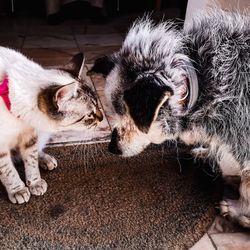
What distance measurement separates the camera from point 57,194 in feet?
6.35

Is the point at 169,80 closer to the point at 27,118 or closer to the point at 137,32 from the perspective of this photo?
the point at 137,32

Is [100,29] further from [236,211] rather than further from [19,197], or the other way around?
[236,211]

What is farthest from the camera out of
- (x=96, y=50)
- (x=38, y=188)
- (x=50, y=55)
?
(x=96, y=50)

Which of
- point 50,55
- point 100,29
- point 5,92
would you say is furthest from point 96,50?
point 5,92

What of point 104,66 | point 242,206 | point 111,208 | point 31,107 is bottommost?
point 111,208

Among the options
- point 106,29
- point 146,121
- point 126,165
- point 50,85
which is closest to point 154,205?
point 126,165

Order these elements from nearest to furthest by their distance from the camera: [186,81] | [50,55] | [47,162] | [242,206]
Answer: [186,81] → [242,206] → [47,162] → [50,55]

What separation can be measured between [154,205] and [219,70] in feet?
2.48

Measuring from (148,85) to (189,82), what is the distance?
8.3 inches

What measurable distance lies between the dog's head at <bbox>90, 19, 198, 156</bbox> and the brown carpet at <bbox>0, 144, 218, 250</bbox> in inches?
Result: 14.3

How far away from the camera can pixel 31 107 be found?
161cm

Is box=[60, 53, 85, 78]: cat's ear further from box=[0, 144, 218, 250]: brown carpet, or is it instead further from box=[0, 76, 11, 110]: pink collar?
box=[0, 144, 218, 250]: brown carpet

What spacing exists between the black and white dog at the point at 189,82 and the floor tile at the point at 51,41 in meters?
2.26

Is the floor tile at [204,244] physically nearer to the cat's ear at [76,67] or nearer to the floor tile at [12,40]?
the cat's ear at [76,67]
